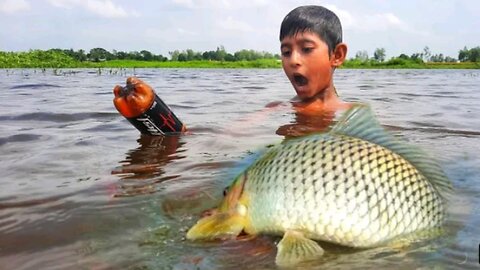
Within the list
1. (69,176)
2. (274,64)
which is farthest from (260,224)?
(274,64)

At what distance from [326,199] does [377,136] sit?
45cm

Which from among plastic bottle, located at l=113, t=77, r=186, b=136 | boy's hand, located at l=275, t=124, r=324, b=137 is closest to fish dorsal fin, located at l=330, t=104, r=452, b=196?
plastic bottle, located at l=113, t=77, r=186, b=136

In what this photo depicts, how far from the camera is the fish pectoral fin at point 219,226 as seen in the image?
82.9 inches

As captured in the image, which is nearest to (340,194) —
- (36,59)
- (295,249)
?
(295,249)

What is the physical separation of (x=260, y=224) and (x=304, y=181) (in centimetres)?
24

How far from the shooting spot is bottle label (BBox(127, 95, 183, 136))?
4.37 meters

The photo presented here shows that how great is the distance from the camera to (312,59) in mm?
5125

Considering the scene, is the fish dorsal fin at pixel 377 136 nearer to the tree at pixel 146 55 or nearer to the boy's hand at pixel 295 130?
the boy's hand at pixel 295 130

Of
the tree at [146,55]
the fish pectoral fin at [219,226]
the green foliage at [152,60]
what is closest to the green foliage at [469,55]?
the green foliage at [152,60]

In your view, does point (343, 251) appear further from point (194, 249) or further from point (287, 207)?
point (194, 249)

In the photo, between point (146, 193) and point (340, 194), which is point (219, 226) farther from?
point (146, 193)

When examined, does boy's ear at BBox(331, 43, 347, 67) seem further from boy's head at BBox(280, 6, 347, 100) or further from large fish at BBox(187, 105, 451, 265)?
large fish at BBox(187, 105, 451, 265)

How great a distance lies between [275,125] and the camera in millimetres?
5672

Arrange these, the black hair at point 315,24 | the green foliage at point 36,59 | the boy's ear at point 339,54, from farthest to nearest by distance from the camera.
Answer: the green foliage at point 36,59
the boy's ear at point 339,54
the black hair at point 315,24
